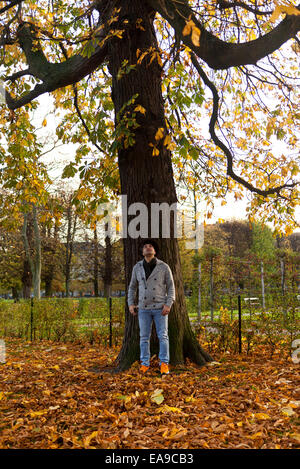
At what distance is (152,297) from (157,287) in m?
0.16

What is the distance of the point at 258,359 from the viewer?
6.71 meters

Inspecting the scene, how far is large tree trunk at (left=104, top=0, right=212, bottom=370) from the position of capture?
605cm

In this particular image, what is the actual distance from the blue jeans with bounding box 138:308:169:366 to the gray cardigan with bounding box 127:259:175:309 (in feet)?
0.35

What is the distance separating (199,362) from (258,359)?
3.98ft

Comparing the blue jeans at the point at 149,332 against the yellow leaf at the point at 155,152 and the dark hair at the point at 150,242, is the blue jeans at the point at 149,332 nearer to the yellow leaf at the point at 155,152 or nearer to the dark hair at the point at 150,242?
the dark hair at the point at 150,242

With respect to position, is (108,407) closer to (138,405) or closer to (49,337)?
(138,405)

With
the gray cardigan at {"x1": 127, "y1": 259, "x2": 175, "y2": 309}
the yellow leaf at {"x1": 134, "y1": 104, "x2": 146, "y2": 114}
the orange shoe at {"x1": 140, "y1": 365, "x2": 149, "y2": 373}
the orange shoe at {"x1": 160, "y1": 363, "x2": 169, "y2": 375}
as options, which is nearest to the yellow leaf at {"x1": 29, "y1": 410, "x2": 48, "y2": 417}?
the orange shoe at {"x1": 140, "y1": 365, "x2": 149, "y2": 373}

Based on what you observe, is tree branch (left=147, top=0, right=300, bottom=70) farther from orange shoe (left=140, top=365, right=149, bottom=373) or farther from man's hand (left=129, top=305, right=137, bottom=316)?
orange shoe (left=140, top=365, right=149, bottom=373)

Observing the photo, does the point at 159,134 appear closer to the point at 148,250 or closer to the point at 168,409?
the point at 148,250

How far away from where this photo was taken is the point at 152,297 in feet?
19.1

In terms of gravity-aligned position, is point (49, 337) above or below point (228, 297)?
below

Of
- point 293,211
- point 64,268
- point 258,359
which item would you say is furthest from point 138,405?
point 64,268

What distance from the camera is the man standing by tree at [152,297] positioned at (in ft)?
18.8

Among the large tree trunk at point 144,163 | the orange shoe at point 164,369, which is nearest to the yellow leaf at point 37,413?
the orange shoe at point 164,369
